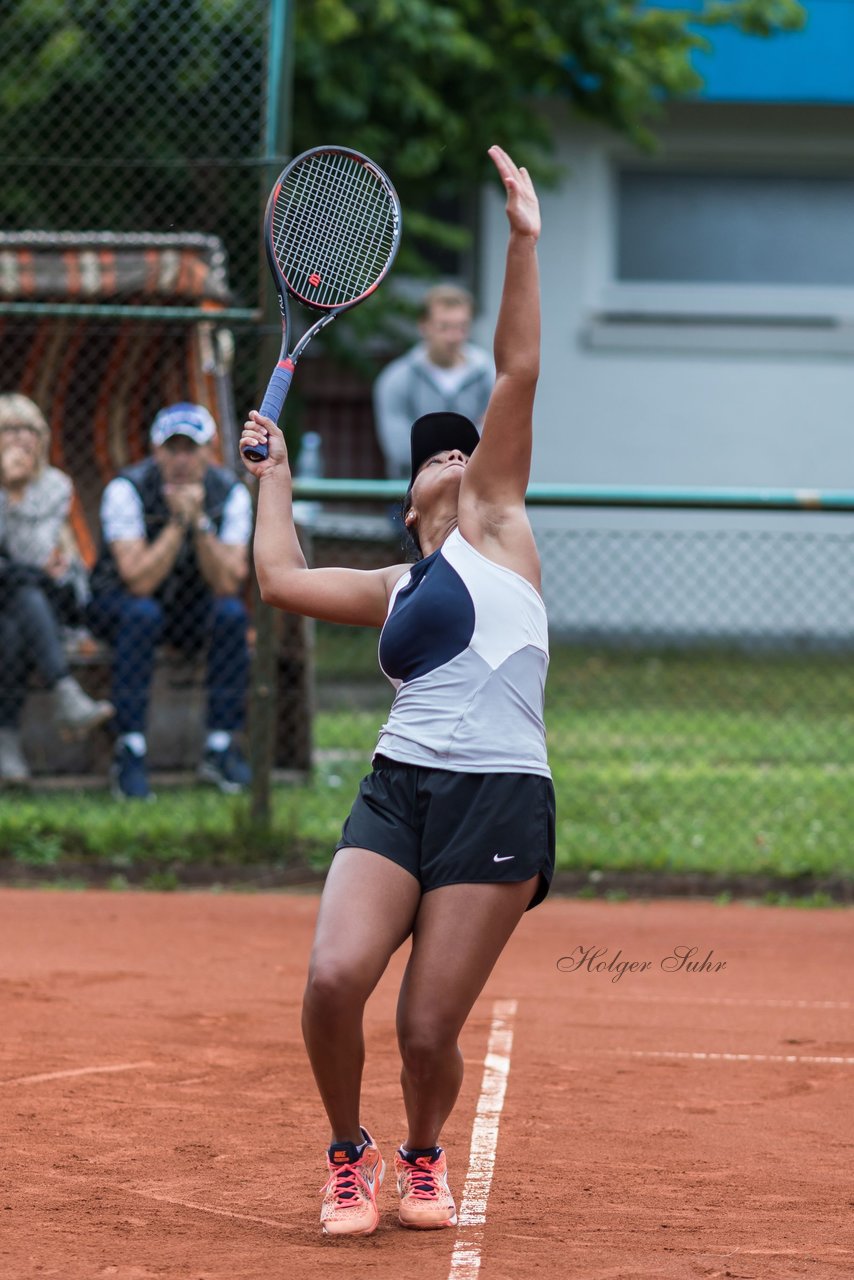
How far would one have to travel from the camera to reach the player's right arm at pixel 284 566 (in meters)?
4.41

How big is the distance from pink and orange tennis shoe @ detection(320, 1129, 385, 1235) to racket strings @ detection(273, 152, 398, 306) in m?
2.26

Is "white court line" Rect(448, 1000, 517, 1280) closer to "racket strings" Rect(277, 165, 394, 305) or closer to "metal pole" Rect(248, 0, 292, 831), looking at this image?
"metal pole" Rect(248, 0, 292, 831)

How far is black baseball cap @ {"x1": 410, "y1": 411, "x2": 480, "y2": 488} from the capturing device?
14.7 feet

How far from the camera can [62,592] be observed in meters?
9.23

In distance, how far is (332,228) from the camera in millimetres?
5203

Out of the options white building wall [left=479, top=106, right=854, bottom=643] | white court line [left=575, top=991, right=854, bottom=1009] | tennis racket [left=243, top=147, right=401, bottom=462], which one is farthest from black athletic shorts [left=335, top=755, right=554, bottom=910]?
white building wall [left=479, top=106, right=854, bottom=643]

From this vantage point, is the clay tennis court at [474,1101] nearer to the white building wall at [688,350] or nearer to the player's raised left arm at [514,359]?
the player's raised left arm at [514,359]

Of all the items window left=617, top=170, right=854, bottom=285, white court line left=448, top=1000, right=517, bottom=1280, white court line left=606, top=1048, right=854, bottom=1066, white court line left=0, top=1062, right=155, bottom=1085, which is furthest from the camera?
window left=617, top=170, right=854, bottom=285

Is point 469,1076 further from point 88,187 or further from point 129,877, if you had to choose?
point 88,187

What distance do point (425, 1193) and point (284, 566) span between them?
1.49 metres

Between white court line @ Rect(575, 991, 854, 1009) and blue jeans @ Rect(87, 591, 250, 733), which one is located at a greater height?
blue jeans @ Rect(87, 591, 250, 733)

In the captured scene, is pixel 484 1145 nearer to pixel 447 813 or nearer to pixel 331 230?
pixel 447 813

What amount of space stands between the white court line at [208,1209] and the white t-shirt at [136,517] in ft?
16.5

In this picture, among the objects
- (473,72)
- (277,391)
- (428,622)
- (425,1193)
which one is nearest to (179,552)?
(277,391)
